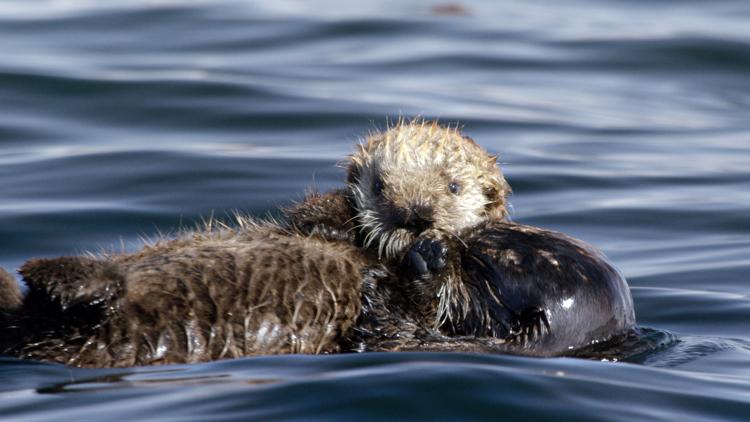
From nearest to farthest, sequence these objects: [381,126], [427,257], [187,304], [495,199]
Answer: [187,304] < [427,257] < [495,199] < [381,126]

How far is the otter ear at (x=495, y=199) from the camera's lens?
5602 mm

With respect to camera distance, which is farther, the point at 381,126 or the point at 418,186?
the point at 381,126

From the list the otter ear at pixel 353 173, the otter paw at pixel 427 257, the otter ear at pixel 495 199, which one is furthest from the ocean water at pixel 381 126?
the otter ear at pixel 353 173

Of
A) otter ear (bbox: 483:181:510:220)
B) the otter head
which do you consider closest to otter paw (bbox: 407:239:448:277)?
the otter head

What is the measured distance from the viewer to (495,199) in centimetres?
563

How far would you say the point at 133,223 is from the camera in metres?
7.70

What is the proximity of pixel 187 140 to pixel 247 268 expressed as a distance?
5.04 m

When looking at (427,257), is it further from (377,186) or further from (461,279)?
(377,186)

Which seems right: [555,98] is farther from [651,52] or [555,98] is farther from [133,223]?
[133,223]

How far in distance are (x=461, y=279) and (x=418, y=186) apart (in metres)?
0.64

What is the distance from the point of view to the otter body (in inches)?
171

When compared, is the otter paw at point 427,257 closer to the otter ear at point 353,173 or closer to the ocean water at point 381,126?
the ocean water at point 381,126

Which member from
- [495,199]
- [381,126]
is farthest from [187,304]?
[381,126]

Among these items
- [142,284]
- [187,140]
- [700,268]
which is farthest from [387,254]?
[187,140]
